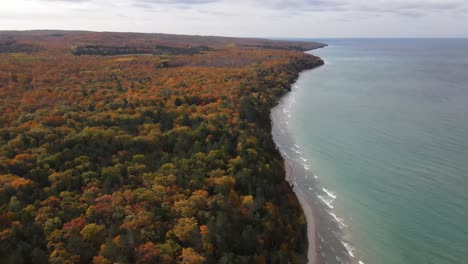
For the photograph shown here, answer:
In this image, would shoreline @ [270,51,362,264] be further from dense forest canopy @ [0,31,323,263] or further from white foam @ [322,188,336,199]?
dense forest canopy @ [0,31,323,263]

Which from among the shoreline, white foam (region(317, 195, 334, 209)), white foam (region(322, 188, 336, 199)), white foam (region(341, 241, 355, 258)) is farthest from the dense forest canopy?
white foam (region(322, 188, 336, 199))

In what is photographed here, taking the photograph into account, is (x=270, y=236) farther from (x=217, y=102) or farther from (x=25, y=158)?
(x=217, y=102)

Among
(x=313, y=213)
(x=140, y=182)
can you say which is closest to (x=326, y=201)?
(x=313, y=213)

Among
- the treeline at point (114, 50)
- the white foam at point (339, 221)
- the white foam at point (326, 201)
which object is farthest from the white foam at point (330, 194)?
the treeline at point (114, 50)

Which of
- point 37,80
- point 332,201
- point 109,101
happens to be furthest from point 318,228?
point 37,80

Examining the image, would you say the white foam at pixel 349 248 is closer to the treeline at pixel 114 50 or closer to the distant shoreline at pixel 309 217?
the distant shoreline at pixel 309 217

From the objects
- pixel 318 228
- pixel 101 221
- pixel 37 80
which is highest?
pixel 37 80
